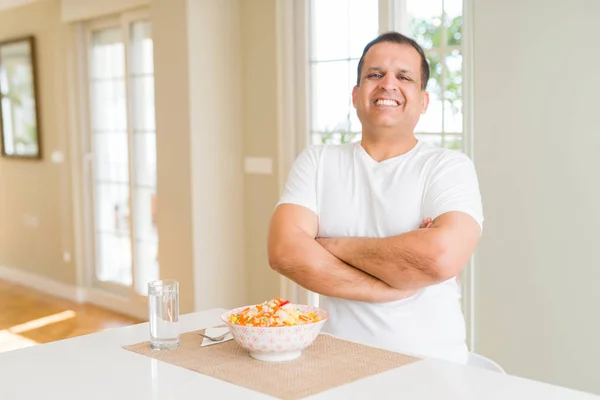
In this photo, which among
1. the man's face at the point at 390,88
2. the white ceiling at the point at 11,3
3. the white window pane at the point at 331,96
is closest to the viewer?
the man's face at the point at 390,88

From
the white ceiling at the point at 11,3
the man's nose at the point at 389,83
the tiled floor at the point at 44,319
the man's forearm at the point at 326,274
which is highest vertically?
the white ceiling at the point at 11,3

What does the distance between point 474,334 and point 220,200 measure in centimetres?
187

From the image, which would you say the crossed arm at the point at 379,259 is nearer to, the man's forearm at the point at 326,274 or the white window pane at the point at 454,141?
the man's forearm at the point at 326,274

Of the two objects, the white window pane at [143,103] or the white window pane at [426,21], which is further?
the white window pane at [143,103]

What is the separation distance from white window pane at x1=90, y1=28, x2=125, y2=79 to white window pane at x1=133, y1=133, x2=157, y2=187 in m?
0.57

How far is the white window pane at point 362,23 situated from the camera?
13.6 feet

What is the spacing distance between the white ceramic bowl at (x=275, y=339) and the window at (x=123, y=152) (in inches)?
156

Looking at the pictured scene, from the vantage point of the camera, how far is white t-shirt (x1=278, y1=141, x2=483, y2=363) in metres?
2.12

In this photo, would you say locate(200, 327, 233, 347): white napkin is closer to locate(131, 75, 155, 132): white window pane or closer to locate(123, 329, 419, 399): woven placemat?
locate(123, 329, 419, 399): woven placemat

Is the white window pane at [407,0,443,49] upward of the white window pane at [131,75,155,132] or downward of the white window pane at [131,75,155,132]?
upward

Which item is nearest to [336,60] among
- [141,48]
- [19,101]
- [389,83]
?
[141,48]

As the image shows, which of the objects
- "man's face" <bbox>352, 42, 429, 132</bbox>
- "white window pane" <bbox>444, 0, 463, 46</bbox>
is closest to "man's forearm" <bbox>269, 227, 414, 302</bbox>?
"man's face" <bbox>352, 42, 429, 132</bbox>

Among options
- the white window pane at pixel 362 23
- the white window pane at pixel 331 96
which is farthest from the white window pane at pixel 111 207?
the white window pane at pixel 362 23

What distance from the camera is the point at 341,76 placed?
438 centimetres
